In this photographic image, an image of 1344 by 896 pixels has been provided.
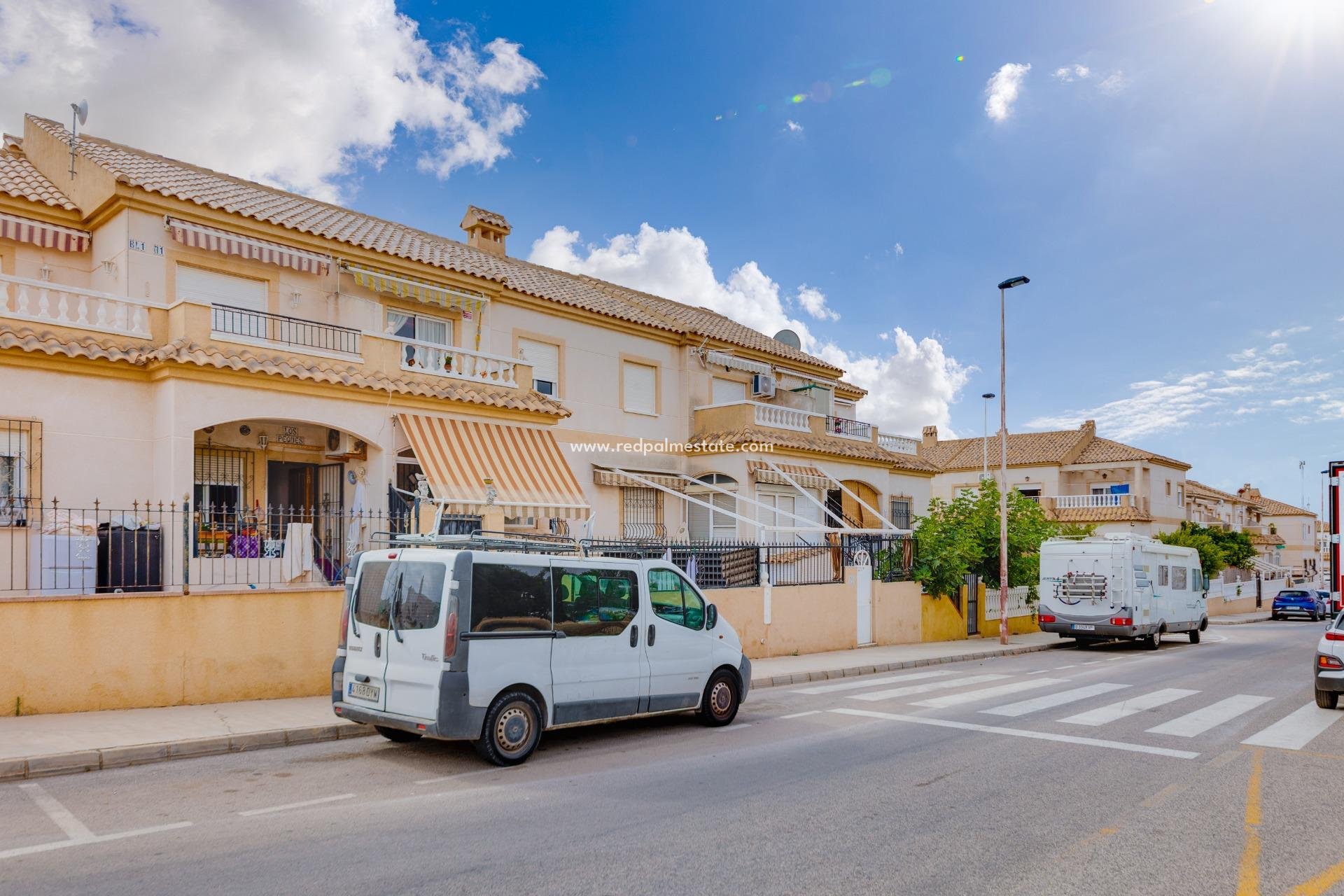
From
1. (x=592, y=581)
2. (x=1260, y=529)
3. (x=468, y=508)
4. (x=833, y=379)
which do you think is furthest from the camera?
(x=1260, y=529)

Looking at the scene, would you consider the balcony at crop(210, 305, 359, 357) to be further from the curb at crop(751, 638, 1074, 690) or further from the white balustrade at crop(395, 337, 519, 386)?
the curb at crop(751, 638, 1074, 690)

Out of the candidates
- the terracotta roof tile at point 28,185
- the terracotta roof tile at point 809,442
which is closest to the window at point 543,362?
the terracotta roof tile at point 809,442

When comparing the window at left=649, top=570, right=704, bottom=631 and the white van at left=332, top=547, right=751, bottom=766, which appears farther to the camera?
the window at left=649, top=570, right=704, bottom=631

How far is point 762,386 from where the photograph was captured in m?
26.8

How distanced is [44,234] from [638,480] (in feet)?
41.8

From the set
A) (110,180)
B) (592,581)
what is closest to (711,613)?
(592,581)

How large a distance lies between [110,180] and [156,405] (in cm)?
387

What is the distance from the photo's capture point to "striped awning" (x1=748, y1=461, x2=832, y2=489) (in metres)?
23.4

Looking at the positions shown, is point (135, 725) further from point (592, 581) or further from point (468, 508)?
point (468, 508)

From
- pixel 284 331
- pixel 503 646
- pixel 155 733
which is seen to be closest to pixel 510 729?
pixel 503 646

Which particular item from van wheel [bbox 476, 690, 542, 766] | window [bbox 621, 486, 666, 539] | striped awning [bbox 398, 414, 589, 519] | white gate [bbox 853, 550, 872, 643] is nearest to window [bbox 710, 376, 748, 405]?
window [bbox 621, 486, 666, 539]

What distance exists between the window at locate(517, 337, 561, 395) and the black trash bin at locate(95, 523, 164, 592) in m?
9.84

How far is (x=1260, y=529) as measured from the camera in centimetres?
7669

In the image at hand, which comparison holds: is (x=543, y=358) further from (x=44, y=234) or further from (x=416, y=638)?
(x=416, y=638)
